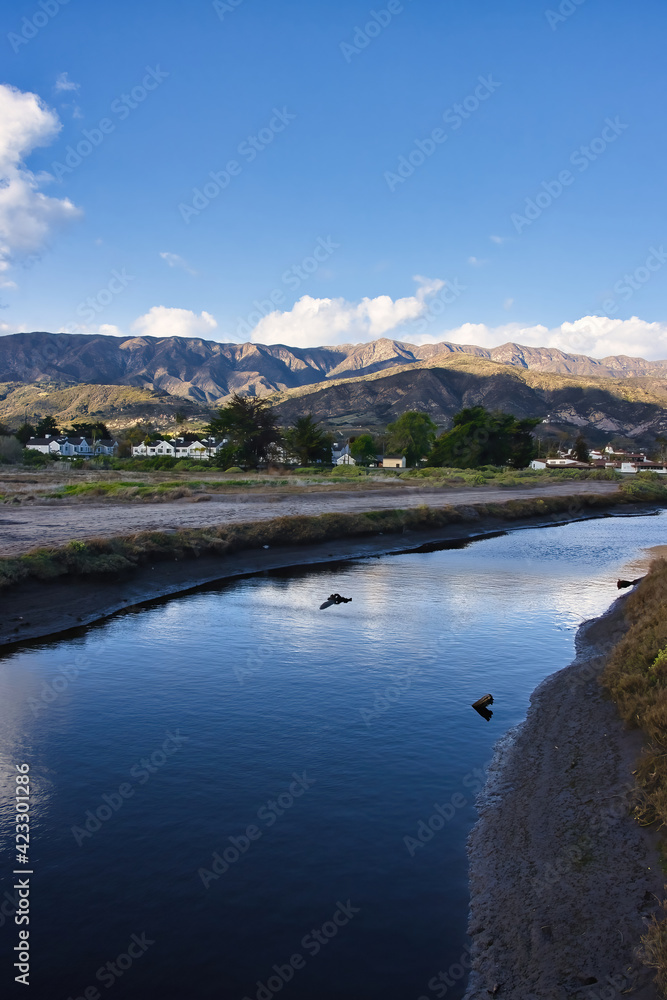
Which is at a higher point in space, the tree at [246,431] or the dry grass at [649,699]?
the tree at [246,431]

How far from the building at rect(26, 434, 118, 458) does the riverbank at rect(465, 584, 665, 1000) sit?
145 metres

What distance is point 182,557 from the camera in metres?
30.2

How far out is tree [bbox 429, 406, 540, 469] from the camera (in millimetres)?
115562

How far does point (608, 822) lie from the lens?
873 cm

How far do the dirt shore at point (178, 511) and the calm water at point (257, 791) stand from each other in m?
12.0

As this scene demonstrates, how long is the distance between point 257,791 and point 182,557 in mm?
20370

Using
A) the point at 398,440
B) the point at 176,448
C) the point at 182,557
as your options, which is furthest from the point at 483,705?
the point at 176,448

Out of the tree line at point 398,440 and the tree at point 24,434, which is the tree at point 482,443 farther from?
the tree at point 24,434

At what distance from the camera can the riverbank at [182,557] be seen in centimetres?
2181

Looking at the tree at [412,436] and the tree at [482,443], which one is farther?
the tree at [412,436]

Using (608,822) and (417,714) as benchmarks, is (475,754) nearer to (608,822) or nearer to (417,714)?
(417,714)

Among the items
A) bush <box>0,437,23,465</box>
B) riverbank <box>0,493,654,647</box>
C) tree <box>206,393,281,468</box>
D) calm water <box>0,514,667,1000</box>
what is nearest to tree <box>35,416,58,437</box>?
bush <box>0,437,23,465</box>

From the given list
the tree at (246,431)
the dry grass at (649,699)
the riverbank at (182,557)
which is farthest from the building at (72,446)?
the dry grass at (649,699)

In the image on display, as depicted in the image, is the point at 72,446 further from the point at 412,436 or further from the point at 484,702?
the point at 484,702
